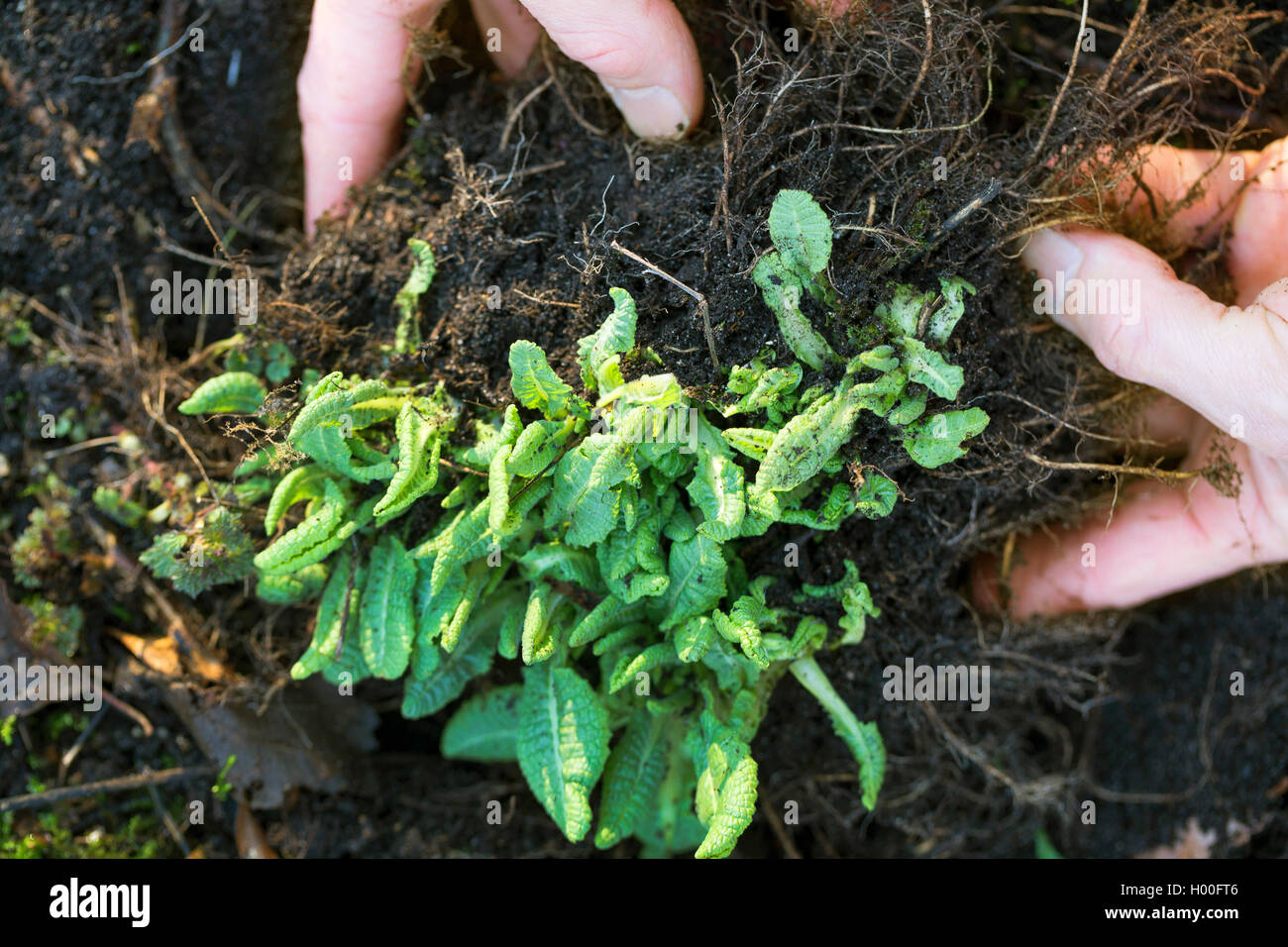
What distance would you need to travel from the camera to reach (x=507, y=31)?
7.85 ft

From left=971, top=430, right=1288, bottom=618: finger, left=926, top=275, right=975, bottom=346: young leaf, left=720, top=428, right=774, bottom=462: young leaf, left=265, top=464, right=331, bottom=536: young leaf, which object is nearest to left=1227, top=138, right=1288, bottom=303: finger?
left=971, top=430, right=1288, bottom=618: finger

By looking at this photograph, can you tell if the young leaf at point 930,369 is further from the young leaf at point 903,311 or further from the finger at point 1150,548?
the finger at point 1150,548

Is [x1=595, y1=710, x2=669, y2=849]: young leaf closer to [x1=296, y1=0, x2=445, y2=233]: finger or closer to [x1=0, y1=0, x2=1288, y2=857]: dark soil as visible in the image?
[x1=0, y1=0, x2=1288, y2=857]: dark soil

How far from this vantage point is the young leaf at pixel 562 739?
2.15 meters

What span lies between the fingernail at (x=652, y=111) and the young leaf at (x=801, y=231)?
14.8 inches

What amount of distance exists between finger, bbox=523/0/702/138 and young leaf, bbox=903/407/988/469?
2.90 feet

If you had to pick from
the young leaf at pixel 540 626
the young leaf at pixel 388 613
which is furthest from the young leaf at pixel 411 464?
the young leaf at pixel 540 626

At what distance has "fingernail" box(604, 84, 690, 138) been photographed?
85.0 inches

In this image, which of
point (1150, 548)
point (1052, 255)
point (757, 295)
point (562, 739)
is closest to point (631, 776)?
point (562, 739)

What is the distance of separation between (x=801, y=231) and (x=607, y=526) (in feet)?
2.34
